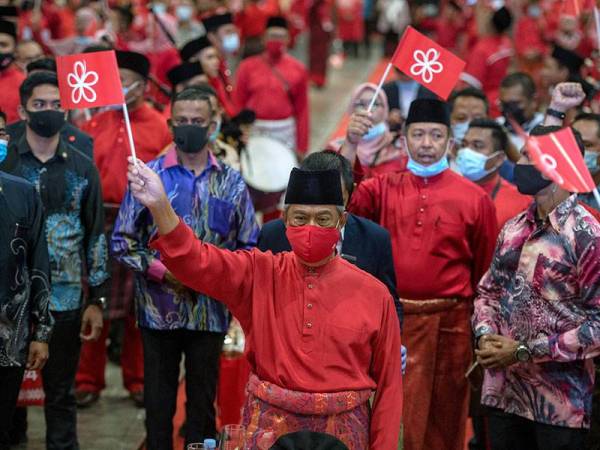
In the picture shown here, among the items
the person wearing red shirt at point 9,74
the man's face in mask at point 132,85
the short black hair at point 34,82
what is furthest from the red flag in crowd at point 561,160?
the person wearing red shirt at point 9,74

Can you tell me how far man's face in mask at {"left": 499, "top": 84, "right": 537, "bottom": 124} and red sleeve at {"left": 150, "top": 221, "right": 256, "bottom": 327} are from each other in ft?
16.8

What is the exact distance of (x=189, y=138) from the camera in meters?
6.37

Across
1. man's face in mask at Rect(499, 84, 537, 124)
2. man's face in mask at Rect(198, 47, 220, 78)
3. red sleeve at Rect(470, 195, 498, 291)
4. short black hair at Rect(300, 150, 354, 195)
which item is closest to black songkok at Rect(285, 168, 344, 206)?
short black hair at Rect(300, 150, 354, 195)

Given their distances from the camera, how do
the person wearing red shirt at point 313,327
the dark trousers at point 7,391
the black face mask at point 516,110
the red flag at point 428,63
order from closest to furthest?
the person wearing red shirt at point 313,327
the dark trousers at point 7,391
the red flag at point 428,63
the black face mask at point 516,110

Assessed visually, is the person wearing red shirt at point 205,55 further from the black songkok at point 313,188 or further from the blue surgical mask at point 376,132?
the black songkok at point 313,188

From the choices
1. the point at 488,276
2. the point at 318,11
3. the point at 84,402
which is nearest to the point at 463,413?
the point at 488,276

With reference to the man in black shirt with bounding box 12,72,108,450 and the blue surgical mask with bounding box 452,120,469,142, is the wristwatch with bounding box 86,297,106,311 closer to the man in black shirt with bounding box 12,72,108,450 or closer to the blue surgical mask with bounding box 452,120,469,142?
the man in black shirt with bounding box 12,72,108,450

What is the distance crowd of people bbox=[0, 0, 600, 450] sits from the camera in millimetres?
4773

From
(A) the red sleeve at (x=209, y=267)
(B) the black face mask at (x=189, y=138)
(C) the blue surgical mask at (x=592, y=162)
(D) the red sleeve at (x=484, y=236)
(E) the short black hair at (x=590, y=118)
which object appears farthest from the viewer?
(E) the short black hair at (x=590, y=118)

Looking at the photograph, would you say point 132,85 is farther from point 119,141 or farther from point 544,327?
point 544,327

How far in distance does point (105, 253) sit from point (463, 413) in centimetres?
215

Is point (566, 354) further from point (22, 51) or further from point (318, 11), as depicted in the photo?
point (318, 11)

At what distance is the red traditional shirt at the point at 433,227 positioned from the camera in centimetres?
652

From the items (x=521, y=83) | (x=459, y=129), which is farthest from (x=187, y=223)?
(x=521, y=83)
